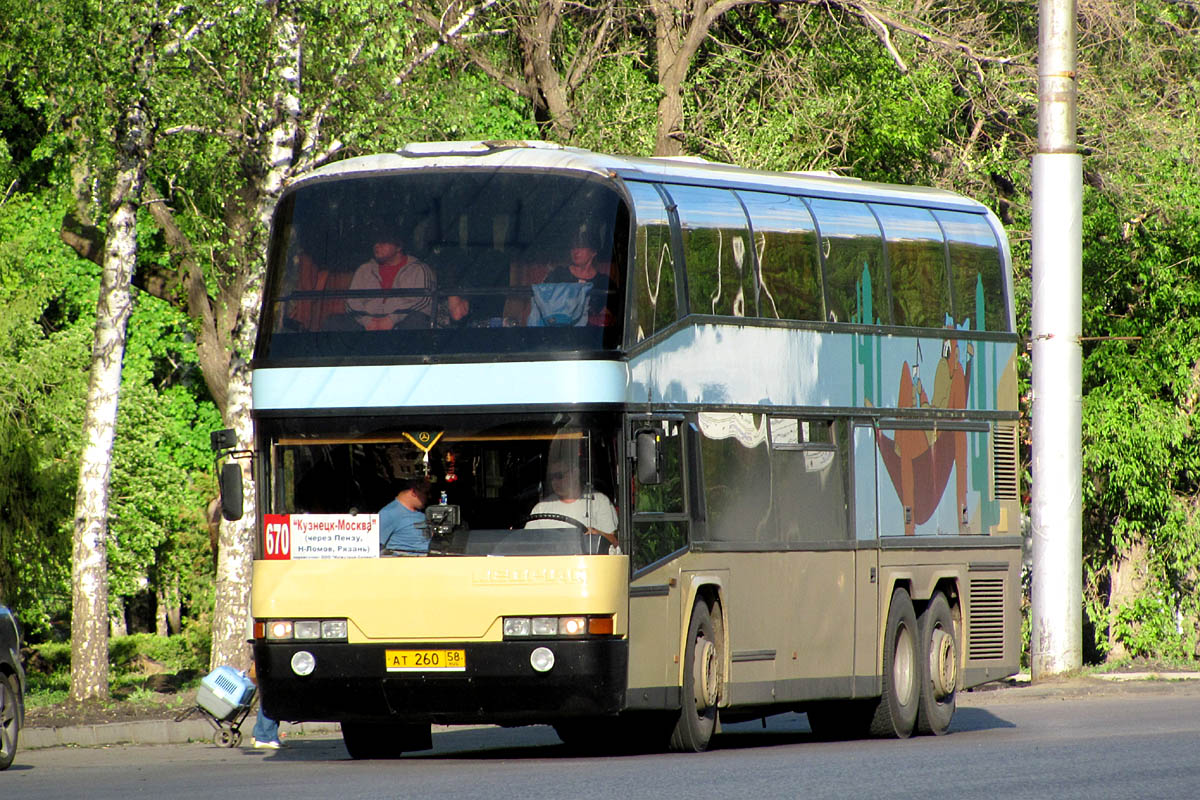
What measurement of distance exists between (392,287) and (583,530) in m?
2.00

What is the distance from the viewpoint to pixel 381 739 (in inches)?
596

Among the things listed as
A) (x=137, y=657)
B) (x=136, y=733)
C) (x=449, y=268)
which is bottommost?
(x=137, y=657)

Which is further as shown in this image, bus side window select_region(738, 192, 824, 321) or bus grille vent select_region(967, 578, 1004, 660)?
bus grille vent select_region(967, 578, 1004, 660)

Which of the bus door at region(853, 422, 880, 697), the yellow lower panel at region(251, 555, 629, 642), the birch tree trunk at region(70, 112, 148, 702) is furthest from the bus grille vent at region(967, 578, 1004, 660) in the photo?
the birch tree trunk at region(70, 112, 148, 702)

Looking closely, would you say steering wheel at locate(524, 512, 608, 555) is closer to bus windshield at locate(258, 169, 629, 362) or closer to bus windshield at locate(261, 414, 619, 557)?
bus windshield at locate(261, 414, 619, 557)

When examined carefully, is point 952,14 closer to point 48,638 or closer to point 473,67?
point 473,67

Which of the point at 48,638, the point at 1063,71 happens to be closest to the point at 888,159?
the point at 1063,71

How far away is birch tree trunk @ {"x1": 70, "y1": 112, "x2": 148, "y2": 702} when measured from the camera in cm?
2142

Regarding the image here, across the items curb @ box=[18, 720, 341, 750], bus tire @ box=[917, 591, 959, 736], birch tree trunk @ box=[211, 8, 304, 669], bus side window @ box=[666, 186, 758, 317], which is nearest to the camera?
bus side window @ box=[666, 186, 758, 317]

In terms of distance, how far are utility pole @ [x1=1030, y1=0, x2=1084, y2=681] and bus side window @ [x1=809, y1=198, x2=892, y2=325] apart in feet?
19.8

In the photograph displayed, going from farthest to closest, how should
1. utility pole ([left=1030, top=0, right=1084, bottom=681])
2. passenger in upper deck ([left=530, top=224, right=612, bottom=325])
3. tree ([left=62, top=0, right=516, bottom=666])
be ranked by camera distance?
utility pole ([left=1030, top=0, right=1084, bottom=681])
tree ([left=62, top=0, right=516, bottom=666])
passenger in upper deck ([left=530, top=224, right=612, bottom=325])

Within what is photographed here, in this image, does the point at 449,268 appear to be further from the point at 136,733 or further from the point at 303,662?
the point at 136,733

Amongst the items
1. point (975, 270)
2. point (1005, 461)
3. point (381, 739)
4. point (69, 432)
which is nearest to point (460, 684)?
point (381, 739)

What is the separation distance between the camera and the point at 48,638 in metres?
49.0
